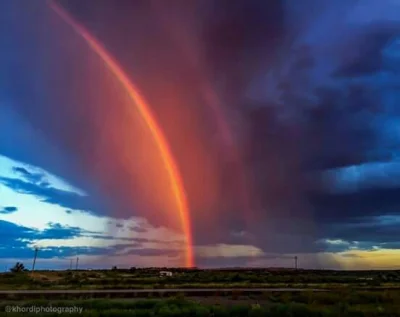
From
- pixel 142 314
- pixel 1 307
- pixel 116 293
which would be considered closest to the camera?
pixel 142 314

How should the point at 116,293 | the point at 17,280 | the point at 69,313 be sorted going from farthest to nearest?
the point at 17,280
the point at 116,293
the point at 69,313

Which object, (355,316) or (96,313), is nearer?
(96,313)

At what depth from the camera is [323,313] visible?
33.0 m

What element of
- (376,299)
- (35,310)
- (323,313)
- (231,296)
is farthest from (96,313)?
(376,299)

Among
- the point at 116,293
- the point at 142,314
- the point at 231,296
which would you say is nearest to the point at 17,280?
the point at 116,293

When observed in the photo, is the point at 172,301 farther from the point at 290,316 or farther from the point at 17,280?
the point at 17,280

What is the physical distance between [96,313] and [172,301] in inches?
381

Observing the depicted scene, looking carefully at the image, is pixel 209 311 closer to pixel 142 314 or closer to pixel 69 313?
pixel 142 314

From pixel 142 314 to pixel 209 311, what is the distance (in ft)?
17.0

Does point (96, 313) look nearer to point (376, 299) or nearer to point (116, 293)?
point (116, 293)

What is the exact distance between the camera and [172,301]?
3878cm

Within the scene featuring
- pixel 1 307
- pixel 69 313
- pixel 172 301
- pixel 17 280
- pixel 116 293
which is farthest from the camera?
pixel 17 280

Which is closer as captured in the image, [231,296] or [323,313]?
[323,313]

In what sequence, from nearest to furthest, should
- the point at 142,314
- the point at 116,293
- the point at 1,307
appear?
1. the point at 142,314
2. the point at 1,307
3. the point at 116,293
